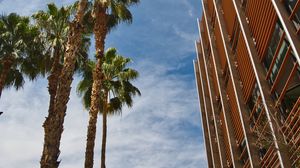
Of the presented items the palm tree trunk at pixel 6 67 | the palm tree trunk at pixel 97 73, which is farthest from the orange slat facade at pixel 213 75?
the palm tree trunk at pixel 6 67

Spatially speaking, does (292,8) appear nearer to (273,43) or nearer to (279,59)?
(273,43)

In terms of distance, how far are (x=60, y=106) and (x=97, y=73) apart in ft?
21.0

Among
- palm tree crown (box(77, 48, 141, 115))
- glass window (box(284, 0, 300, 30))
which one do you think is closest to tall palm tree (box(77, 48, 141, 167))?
palm tree crown (box(77, 48, 141, 115))

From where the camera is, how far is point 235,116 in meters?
17.1

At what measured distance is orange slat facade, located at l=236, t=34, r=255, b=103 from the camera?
14.4 meters

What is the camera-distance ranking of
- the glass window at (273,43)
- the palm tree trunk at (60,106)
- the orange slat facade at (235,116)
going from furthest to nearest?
the orange slat facade at (235,116), the glass window at (273,43), the palm tree trunk at (60,106)

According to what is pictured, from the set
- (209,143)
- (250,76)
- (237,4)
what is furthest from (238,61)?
(209,143)

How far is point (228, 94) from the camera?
18469 mm

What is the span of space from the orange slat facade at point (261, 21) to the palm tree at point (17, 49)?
47.9 ft

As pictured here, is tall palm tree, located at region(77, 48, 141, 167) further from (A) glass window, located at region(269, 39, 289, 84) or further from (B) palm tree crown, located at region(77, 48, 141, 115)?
(A) glass window, located at region(269, 39, 289, 84)

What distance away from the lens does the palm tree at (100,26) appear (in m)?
16.2

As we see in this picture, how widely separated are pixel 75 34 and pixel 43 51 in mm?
12199

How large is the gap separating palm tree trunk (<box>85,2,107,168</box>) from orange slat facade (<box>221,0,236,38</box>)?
6.14 meters

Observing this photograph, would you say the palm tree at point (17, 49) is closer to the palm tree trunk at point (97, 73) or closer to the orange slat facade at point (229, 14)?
the palm tree trunk at point (97, 73)
